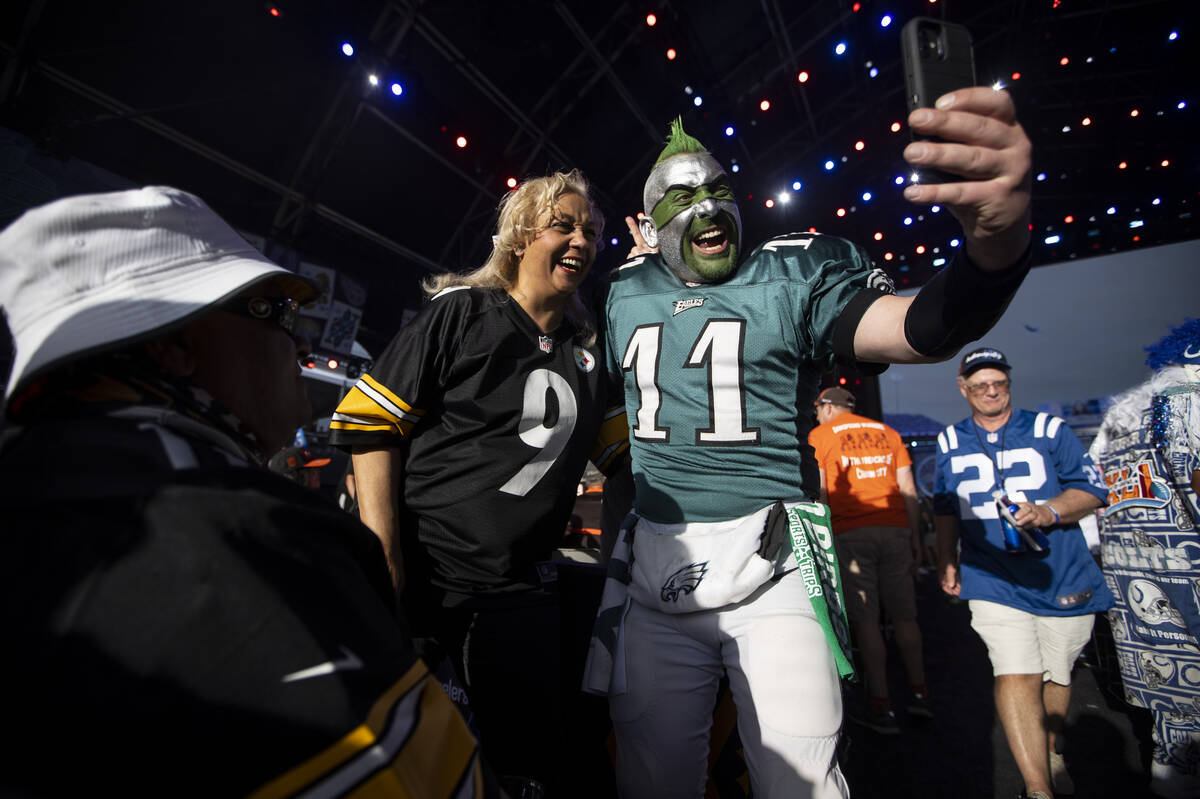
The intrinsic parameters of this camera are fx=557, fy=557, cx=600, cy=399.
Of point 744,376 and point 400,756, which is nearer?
point 400,756

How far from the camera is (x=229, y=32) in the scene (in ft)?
20.1

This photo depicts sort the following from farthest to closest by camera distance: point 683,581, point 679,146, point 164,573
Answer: point 679,146, point 683,581, point 164,573

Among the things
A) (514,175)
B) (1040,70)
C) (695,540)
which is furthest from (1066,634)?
(1040,70)

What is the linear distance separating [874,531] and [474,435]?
12.7 feet

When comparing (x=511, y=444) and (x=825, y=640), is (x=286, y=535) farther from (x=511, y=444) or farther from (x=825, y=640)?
(x=825, y=640)

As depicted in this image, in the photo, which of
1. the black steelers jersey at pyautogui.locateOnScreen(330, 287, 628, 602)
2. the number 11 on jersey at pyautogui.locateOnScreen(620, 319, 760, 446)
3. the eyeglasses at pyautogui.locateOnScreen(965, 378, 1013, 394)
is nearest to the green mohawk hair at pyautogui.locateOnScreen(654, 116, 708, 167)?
the number 11 on jersey at pyautogui.locateOnScreen(620, 319, 760, 446)

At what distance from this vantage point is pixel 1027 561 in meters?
3.13

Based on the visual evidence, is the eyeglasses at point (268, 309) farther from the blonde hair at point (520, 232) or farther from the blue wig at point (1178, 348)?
the blue wig at point (1178, 348)

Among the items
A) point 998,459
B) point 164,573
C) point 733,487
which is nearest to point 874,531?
point 998,459

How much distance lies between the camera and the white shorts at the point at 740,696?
4.59ft

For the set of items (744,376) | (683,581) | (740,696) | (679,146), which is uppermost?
Result: (679,146)

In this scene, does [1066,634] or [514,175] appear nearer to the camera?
[1066,634]

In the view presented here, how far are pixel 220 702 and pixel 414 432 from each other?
4.21 ft

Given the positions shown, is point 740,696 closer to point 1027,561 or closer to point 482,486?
point 482,486
